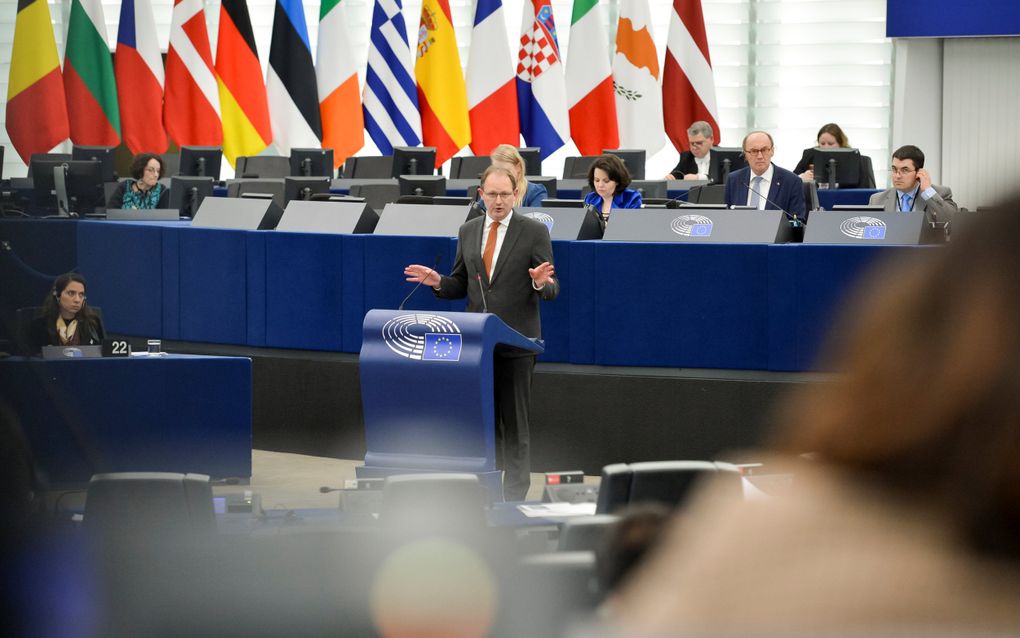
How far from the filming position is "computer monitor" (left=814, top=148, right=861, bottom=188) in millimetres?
11891

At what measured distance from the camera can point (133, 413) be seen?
7.05 m

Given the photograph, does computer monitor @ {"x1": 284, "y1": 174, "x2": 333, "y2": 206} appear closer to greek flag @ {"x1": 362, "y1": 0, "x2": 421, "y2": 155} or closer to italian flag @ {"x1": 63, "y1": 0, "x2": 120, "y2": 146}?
greek flag @ {"x1": 362, "y1": 0, "x2": 421, "y2": 155}

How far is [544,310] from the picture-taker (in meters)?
7.73

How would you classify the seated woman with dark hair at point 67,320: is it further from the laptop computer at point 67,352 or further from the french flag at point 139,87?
the french flag at point 139,87

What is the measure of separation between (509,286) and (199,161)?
7.61m

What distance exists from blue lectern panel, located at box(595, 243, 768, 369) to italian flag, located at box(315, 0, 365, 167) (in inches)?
308

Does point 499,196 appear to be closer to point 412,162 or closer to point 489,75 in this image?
point 412,162

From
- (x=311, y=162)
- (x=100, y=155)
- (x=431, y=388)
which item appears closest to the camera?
(x=431, y=388)

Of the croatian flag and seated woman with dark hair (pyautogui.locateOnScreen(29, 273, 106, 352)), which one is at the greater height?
the croatian flag

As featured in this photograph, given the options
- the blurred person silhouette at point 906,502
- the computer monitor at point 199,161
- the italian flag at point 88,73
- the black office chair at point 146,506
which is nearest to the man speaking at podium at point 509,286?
the black office chair at point 146,506

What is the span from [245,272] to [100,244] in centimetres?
139

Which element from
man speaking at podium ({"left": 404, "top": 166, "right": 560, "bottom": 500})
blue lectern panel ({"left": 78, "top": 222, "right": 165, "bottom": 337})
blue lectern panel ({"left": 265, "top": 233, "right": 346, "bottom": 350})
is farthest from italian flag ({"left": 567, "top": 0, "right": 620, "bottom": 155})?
man speaking at podium ({"left": 404, "top": 166, "right": 560, "bottom": 500})

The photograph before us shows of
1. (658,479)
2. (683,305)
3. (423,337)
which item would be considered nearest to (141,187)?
(683,305)

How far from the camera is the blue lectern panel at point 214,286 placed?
8.48 metres
